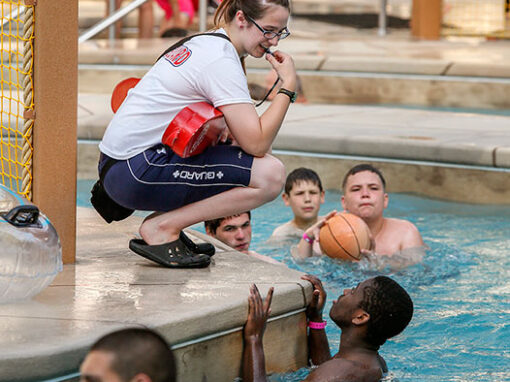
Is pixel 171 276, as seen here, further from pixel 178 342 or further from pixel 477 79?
pixel 477 79

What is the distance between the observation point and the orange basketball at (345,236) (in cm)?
627

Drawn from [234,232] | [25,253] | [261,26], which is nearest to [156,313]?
[25,253]

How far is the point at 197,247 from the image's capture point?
492 centimetres

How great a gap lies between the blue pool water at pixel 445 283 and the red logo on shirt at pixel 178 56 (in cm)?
147

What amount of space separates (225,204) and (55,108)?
0.90 m

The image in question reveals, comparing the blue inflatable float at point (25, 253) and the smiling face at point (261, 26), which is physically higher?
the smiling face at point (261, 26)

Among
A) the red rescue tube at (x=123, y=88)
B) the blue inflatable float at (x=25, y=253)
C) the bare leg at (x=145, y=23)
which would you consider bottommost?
the blue inflatable float at (x=25, y=253)

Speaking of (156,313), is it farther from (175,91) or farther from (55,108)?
(55,108)

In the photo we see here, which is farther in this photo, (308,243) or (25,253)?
(308,243)

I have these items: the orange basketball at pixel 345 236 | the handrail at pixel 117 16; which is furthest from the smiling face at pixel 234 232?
the handrail at pixel 117 16

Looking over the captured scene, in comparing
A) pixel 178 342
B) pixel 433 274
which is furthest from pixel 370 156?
pixel 178 342

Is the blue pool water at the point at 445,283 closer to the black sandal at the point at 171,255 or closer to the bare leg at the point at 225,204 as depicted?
the black sandal at the point at 171,255

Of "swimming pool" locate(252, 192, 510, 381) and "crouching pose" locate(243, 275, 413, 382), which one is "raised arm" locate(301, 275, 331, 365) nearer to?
"crouching pose" locate(243, 275, 413, 382)

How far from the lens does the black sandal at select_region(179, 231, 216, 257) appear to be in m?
4.89
